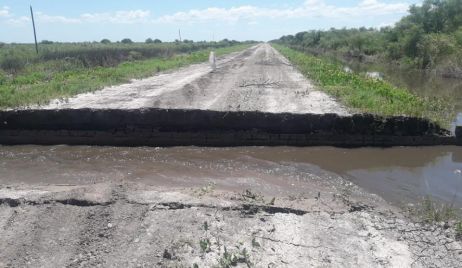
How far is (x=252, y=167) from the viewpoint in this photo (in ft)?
30.1

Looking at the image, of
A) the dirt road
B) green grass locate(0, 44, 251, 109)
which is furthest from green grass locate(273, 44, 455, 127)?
green grass locate(0, 44, 251, 109)

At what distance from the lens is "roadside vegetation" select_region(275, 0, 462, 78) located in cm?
2919

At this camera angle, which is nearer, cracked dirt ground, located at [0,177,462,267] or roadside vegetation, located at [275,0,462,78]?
cracked dirt ground, located at [0,177,462,267]

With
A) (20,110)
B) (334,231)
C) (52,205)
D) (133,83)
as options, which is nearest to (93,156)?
(20,110)

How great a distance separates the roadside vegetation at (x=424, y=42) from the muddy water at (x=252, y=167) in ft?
65.5

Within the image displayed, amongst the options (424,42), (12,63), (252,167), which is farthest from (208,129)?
(424,42)

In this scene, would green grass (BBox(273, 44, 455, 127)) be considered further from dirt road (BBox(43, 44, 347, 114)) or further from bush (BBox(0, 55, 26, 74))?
bush (BBox(0, 55, 26, 74))

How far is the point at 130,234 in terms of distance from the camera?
18.2 ft

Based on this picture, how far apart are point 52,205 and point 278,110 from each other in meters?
7.12

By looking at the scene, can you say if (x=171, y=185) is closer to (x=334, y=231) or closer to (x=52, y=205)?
(x=52, y=205)

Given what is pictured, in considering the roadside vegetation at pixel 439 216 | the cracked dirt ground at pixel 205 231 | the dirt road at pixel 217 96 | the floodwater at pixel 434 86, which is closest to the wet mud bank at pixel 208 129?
the dirt road at pixel 217 96

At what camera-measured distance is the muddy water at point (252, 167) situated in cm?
809

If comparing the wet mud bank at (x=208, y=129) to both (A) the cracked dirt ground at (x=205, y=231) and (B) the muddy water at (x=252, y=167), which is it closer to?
(B) the muddy water at (x=252, y=167)

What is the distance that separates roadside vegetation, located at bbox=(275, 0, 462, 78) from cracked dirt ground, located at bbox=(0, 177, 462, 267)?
24.4 meters
